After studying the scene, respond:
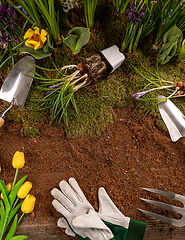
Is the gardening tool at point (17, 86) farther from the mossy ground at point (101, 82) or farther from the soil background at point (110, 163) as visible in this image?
the soil background at point (110, 163)

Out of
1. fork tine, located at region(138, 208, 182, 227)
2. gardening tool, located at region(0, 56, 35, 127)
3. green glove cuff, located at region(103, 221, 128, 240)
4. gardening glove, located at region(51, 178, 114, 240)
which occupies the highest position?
gardening tool, located at region(0, 56, 35, 127)

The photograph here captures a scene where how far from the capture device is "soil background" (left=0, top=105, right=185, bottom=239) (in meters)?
1.04

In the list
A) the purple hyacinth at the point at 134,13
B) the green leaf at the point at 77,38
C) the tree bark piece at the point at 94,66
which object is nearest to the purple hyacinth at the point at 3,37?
the green leaf at the point at 77,38

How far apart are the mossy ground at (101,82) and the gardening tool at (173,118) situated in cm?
5

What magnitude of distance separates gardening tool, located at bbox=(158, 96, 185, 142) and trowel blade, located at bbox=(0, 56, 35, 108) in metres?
0.91

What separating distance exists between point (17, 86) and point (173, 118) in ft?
3.48

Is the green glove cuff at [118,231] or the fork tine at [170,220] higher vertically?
the green glove cuff at [118,231]

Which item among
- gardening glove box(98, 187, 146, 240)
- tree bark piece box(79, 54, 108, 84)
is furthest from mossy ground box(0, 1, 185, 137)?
gardening glove box(98, 187, 146, 240)

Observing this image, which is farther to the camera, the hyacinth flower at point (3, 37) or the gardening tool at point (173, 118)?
the gardening tool at point (173, 118)

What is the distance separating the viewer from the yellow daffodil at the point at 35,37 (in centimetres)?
90

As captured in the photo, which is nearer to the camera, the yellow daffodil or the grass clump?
the yellow daffodil

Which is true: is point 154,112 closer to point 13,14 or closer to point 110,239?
point 110,239

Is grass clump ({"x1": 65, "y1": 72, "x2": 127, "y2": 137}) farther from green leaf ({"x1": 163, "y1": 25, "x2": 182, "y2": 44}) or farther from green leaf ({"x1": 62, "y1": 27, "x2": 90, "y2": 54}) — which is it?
green leaf ({"x1": 163, "y1": 25, "x2": 182, "y2": 44})

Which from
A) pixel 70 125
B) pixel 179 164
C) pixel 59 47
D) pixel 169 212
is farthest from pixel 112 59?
pixel 169 212
